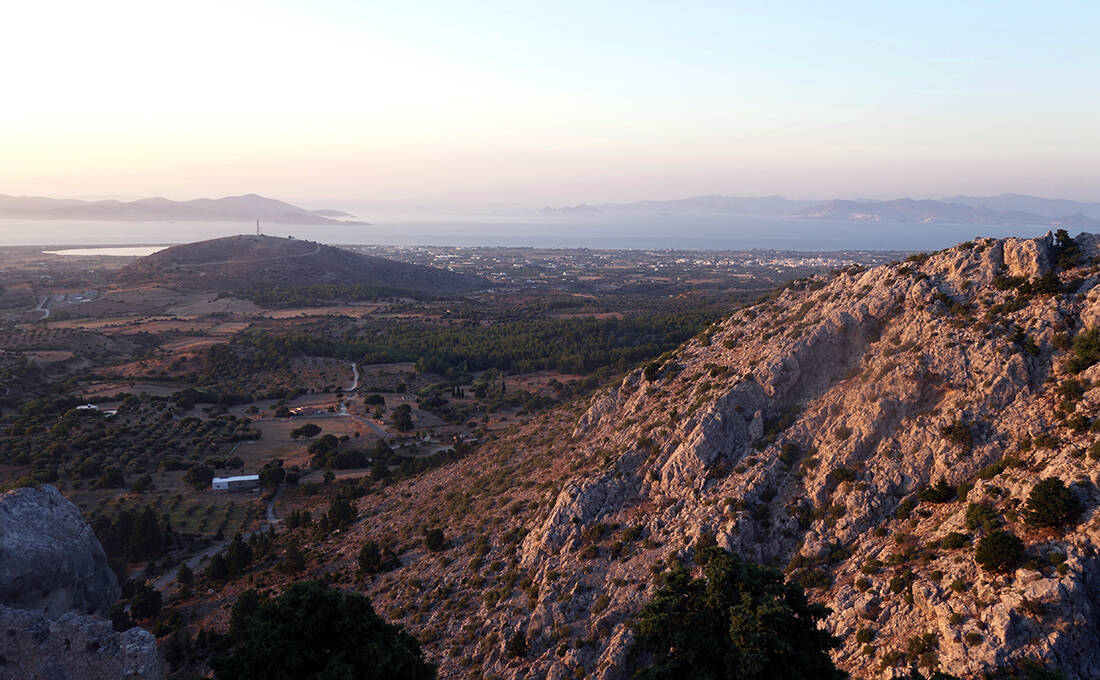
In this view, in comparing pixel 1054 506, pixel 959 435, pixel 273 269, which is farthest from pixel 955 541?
pixel 273 269

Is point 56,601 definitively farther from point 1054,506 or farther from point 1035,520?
point 1054,506

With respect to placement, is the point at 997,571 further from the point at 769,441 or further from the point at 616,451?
the point at 616,451

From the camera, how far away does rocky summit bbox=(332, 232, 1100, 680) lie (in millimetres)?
14047

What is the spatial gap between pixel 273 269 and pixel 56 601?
150 m

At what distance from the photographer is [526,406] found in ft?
195

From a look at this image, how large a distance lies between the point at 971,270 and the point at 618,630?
1891cm

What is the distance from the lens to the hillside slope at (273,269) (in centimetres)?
15075

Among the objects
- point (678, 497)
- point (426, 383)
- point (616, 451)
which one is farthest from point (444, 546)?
point (426, 383)

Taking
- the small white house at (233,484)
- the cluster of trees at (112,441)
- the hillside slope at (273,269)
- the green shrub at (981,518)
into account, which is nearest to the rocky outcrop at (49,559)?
the cluster of trees at (112,441)

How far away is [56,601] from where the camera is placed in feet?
75.4

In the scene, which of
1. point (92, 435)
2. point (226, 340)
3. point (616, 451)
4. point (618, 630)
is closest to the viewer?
point (618, 630)

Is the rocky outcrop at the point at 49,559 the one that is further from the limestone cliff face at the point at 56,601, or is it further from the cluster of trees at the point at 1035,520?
the cluster of trees at the point at 1035,520

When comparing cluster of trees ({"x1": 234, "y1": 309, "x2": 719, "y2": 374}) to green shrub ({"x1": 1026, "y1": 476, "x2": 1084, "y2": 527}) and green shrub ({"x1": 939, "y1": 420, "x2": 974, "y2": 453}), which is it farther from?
green shrub ({"x1": 1026, "y1": 476, "x2": 1084, "y2": 527})

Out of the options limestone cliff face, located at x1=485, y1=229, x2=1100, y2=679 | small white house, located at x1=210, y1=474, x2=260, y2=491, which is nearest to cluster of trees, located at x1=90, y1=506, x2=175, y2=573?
small white house, located at x1=210, y1=474, x2=260, y2=491
